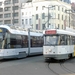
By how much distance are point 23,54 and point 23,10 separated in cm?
7259

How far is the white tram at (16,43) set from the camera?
21.6 meters

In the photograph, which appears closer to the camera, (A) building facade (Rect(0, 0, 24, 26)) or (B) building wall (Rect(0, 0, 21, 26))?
(B) building wall (Rect(0, 0, 21, 26))

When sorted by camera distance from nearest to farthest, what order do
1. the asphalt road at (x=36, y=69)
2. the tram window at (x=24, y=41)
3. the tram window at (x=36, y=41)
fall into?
the asphalt road at (x=36, y=69) → the tram window at (x=24, y=41) → the tram window at (x=36, y=41)

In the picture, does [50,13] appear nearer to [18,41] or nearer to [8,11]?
[8,11]

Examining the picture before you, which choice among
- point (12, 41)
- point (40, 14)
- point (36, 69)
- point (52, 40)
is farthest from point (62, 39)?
point (40, 14)

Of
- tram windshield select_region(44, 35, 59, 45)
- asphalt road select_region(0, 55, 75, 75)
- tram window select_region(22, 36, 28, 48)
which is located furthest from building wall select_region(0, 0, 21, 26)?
asphalt road select_region(0, 55, 75, 75)

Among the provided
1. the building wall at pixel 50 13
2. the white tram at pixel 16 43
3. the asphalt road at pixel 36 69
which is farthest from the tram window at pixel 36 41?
the building wall at pixel 50 13

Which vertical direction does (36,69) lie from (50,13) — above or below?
below

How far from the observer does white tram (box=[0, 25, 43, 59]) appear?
2157cm

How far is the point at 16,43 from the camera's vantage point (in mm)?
23344

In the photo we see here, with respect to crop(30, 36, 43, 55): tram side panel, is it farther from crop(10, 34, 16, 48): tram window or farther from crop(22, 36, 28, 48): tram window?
crop(10, 34, 16, 48): tram window

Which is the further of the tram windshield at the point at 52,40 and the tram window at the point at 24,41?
the tram window at the point at 24,41

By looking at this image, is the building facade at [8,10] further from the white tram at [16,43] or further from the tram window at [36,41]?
the white tram at [16,43]

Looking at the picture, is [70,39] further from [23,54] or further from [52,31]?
[23,54]
